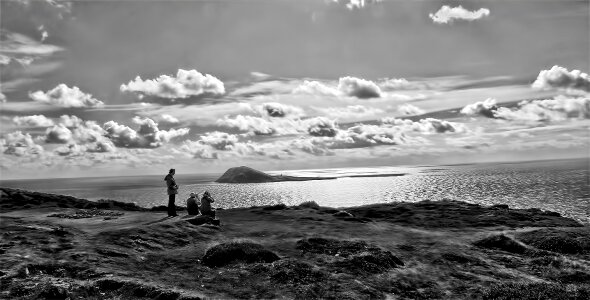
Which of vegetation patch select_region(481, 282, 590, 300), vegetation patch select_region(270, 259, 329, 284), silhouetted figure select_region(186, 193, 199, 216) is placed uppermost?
silhouetted figure select_region(186, 193, 199, 216)

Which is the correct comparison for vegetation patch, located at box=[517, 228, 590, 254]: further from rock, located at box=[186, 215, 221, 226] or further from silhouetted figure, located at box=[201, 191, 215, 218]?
silhouetted figure, located at box=[201, 191, 215, 218]

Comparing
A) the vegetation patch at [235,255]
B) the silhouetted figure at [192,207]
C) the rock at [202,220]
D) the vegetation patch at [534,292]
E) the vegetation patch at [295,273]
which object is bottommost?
the vegetation patch at [534,292]

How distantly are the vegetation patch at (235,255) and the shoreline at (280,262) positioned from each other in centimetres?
5

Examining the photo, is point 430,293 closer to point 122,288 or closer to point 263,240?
point 263,240

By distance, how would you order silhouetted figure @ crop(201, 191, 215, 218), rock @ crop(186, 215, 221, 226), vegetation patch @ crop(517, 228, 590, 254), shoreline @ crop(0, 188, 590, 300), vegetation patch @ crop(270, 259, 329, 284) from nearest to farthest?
1. shoreline @ crop(0, 188, 590, 300)
2. vegetation patch @ crop(270, 259, 329, 284)
3. vegetation patch @ crop(517, 228, 590, 254)
4. rock @ crop(186, 215, 221, 226)
5. silhouetted figure @ crop(201, 191, 215, 218)

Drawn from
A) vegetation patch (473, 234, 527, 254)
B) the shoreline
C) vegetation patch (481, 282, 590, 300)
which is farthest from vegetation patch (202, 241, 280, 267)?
vegetation patch (473, 234, 527, 254)

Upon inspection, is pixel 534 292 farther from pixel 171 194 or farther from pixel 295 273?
pixel 171 194

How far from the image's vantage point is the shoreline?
46.9 ft

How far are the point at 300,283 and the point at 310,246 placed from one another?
5.05m

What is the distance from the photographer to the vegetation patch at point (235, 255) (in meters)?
17.4

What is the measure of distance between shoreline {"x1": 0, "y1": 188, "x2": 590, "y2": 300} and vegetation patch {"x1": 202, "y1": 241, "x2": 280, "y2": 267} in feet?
0.17

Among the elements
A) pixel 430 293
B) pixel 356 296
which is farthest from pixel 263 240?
pixel 430 293

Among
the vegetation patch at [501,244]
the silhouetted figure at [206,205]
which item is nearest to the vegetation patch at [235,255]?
the silhouetted figure at [206,205]

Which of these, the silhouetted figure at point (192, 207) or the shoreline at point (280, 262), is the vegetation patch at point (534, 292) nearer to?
the shoreline at point (280, 262)
